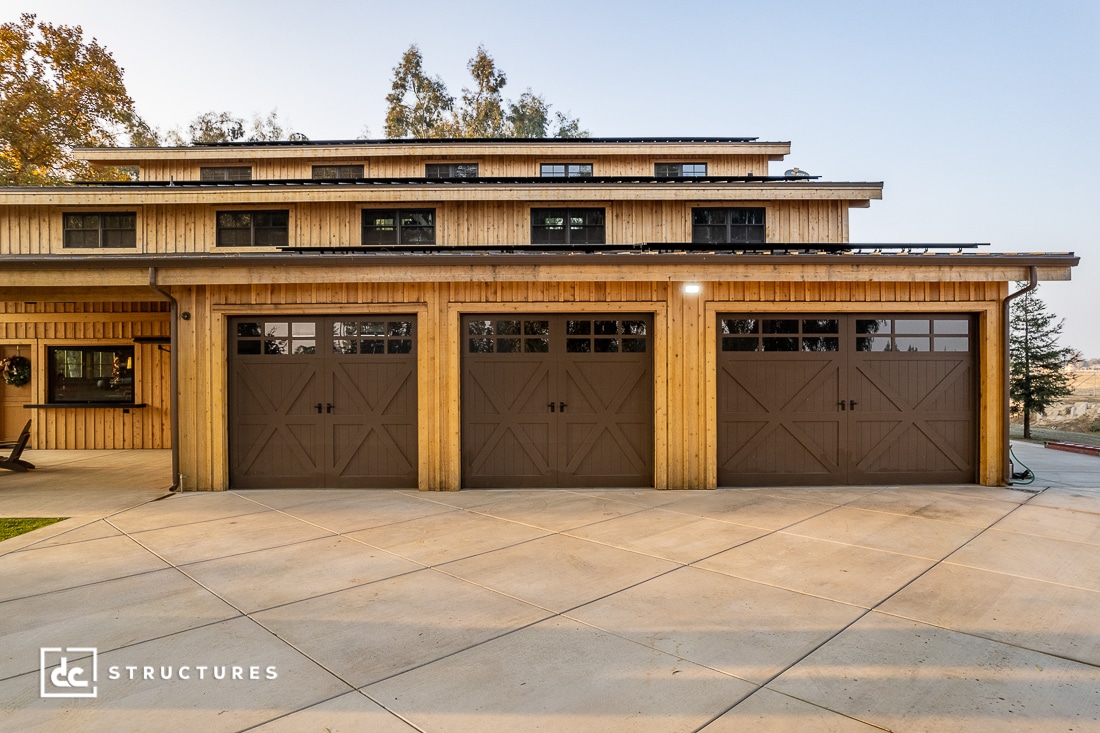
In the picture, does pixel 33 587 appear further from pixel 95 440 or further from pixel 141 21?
pixel 141 21

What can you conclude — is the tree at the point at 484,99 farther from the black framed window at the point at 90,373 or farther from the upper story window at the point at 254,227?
the black framed window at the point at 90,373

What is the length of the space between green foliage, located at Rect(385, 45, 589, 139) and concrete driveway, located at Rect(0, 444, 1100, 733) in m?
26.6

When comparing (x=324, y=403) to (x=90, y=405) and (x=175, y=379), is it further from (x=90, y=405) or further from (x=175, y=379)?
(x=90, y=405)

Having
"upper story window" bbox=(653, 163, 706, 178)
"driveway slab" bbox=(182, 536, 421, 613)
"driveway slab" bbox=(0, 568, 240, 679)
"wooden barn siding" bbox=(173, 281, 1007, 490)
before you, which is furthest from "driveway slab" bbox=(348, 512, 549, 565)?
"upper story window" bbox=(653, 163, 706, 178)

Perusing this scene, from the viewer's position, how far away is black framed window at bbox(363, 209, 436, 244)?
44.5 ft

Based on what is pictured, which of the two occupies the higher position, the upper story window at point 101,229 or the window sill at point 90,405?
the upper story window at point 101,229

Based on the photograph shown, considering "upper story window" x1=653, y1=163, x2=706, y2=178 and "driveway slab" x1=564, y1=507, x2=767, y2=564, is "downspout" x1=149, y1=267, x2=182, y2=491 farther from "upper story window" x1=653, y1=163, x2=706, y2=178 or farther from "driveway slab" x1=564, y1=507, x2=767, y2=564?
"upper story window" x1=653, y1=163, x2=706, y2=178

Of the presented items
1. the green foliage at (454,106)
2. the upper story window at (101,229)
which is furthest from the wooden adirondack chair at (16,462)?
the green foliage at (454,106)

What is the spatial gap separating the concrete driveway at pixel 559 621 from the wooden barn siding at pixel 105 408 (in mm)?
7396

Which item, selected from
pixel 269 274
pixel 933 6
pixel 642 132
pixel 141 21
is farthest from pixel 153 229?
pixel 642 132

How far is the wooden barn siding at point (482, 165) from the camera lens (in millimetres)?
15539

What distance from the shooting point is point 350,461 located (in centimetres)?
821

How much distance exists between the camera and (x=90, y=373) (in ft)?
42.9

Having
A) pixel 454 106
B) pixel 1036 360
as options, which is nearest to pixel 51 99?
pixel 454 106
